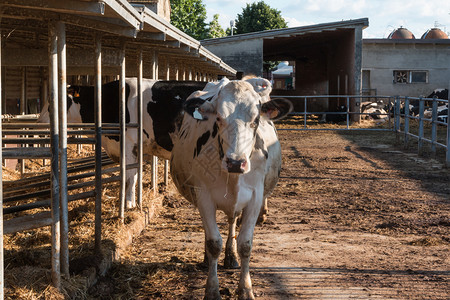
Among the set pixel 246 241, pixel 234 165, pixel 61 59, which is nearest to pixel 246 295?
pixel 246 241

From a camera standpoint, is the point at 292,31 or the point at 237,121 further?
the point at 292,31

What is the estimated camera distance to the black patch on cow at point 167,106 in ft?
27.1

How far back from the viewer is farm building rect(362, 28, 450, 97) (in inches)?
1291

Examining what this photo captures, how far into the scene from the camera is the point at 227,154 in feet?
14.2

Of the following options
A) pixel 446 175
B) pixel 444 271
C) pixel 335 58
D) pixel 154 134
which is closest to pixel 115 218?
pixel 154 134

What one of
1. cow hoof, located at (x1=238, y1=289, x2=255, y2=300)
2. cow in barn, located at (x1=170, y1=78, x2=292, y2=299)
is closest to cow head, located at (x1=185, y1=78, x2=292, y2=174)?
cow in barn, located at (x1=170, y1=78, x2=292, y2=299)

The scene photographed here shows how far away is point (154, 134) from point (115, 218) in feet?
5.18

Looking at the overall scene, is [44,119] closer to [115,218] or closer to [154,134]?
[154,134]

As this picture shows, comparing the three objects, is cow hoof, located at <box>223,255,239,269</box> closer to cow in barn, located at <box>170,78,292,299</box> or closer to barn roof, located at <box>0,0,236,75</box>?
cow in barn, located at <box>170,78,292,299</box>

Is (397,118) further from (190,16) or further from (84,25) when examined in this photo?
(190,16)

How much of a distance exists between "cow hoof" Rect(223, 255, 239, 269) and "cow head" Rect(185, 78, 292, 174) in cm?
149

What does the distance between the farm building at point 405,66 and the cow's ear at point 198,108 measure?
95.4ft

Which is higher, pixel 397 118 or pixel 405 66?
pixel 405 66

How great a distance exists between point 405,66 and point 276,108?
30.0m
